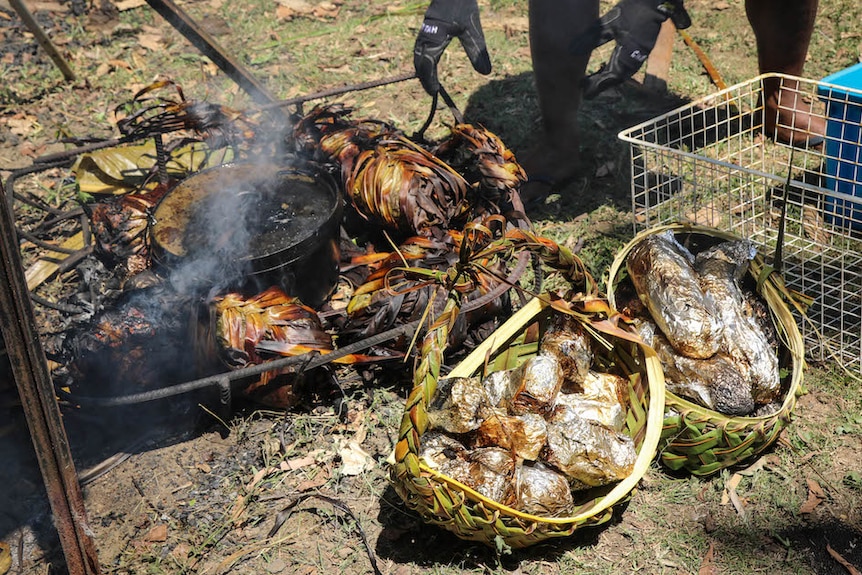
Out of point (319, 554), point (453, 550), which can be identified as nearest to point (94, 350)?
point (319, 554)

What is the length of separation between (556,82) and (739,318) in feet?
7.47

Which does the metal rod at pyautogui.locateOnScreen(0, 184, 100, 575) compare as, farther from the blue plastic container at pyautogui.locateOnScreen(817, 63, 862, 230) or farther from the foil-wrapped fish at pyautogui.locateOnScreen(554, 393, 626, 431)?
the blue plastic container at pyautogui.locateOnScreen(817, 63, 862, 230)

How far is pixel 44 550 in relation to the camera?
10.5 ft

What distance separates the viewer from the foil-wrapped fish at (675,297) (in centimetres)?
309

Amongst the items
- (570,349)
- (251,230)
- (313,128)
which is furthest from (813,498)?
(313,128)

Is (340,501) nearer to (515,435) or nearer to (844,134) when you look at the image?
(515,435)

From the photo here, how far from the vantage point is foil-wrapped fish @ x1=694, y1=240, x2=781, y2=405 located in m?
3.08

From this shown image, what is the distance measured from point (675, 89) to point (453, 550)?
4452 mm

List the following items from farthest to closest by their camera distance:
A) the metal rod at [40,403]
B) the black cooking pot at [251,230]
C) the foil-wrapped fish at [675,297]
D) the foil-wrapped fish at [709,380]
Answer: the black cooking pot at [251,230]
the foil-wrapped fish at [675,297]
the foil-wrapped fish at [709,380]
the metal rod at [40,403]

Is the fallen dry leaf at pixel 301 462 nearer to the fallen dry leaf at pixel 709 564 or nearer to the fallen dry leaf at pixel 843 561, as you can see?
the fallen dry leaf at pixel 709 564

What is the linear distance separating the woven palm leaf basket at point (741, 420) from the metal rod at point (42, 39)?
210 inches

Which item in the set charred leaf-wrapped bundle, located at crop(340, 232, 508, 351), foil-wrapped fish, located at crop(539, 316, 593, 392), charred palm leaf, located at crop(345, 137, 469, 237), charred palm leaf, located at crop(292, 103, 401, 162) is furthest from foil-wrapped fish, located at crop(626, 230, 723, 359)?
charred palm leaf, located at crop(292, 103, 401, 162)

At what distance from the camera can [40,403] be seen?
8.41 ft

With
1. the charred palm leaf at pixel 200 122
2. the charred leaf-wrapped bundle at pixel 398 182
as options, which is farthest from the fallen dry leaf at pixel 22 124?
the charred leaf-wrapped bundle at pixel 398 182
